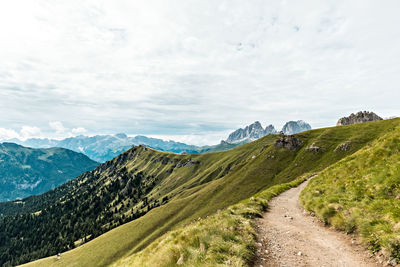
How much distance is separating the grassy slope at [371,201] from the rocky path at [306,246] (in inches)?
31.7

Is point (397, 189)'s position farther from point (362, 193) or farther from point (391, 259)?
point (391, 259)

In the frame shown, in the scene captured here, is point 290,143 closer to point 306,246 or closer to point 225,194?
point 225,194

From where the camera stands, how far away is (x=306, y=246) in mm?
11367

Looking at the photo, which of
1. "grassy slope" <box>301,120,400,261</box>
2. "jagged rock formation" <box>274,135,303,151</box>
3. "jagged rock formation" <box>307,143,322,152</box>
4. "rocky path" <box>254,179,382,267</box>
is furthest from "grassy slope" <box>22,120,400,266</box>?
"rocky path" <box>254,179,382,267</box>

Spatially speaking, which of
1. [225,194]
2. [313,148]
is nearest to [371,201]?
[225,194]

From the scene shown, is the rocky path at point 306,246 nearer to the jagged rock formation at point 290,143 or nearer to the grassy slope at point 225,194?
the grassy slope at point 225,194

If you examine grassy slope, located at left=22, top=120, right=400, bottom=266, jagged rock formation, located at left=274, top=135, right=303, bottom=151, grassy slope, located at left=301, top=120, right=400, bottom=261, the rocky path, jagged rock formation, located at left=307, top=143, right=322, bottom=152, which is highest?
jagged rock formation, located at left=274, top=135, right=303, bottom=151

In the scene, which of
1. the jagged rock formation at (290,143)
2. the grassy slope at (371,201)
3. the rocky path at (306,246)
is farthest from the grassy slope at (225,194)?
the rocky path at (306,246)

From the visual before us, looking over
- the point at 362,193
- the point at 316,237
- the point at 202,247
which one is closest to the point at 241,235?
the point at 202,247

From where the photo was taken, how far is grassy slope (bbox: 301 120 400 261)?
9.49 meters

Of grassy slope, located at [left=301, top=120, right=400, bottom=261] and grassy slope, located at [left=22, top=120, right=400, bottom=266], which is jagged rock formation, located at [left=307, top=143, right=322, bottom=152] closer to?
grassy slope, located at [left=22, top=120, right=400, bottom=266]

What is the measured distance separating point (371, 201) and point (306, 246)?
18.7ft

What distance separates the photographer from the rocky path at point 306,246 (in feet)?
31.6

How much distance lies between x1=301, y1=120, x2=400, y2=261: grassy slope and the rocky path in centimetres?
80
